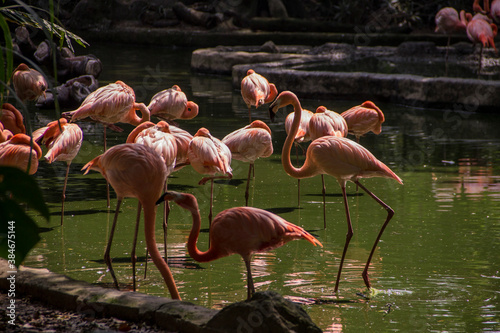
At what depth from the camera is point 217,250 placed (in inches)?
139

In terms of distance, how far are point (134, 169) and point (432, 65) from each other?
12019 mm

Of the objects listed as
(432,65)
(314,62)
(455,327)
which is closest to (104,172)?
(455,327)

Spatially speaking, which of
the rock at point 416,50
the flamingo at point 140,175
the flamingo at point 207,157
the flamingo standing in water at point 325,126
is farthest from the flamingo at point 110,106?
the rock at point 416,50

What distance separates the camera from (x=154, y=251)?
10.9 feet

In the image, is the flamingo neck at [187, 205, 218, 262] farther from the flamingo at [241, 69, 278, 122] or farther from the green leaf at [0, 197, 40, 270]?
the flamingo at [241, 69, 278, 122]

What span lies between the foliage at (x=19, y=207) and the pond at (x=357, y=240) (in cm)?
154

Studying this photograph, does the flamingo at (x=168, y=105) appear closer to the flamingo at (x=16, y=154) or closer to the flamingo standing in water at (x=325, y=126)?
the flamingo standing in water at (x=325, y=126)

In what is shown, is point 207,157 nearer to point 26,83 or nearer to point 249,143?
point 249,143

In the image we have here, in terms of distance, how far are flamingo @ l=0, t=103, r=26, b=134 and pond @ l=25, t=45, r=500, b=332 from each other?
56 cm

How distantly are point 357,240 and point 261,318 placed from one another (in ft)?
7.89

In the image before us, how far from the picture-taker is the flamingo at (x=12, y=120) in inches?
232

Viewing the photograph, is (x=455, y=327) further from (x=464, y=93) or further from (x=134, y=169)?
(x=464, y=93)

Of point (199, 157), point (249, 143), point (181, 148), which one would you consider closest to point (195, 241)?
point (199, 157)

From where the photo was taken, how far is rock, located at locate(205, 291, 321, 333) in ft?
8.33
